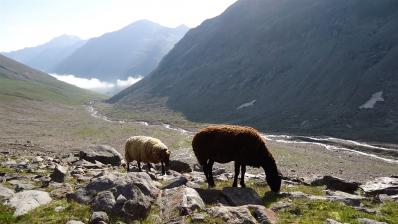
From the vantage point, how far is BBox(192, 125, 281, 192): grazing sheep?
19.4m

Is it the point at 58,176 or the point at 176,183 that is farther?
the point at 58,176

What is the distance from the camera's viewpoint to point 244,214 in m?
14.1

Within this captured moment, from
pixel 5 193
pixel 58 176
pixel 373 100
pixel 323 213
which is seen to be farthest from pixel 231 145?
pixel 373 100

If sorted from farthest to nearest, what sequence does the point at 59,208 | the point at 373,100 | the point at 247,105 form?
the point at 247,105 → the point at 373,100 → the point at 59,208

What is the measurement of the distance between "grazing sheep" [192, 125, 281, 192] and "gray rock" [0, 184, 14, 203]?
827 centimetres

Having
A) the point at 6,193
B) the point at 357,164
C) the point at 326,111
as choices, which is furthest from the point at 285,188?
the point at 326,111

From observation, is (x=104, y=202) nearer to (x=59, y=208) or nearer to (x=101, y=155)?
(x=59, y=208)

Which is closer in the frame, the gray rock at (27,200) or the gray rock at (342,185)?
the gray rock at (27,200)

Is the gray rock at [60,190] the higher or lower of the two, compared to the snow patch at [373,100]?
lower

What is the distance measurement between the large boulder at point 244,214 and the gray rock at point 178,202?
67 centimetres

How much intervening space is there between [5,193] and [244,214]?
10123 millimetres

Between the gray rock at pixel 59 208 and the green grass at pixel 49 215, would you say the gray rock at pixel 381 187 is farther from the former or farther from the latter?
the gray rock at pixel 59 208

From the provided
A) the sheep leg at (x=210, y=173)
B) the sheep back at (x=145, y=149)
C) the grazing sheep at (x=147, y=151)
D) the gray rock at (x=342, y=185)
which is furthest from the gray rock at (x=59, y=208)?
the gray rock at (x=342, y=185)

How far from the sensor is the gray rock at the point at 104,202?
14.7 metres
